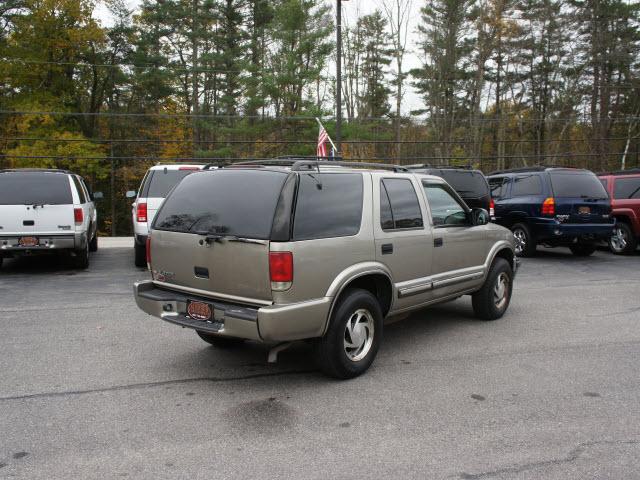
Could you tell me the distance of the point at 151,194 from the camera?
10.2 meters

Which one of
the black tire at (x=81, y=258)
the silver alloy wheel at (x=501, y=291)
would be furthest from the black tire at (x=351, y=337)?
the black tire at (x=81, y=258)

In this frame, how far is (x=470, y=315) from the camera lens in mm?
6902

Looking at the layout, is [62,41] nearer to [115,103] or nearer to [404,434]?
[115,103]

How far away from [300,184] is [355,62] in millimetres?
32581

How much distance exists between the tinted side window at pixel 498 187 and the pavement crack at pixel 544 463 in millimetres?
10208

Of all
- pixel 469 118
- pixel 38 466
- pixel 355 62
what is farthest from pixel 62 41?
pixel 38 466

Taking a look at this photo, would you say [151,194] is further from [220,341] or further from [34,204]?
[220,341]

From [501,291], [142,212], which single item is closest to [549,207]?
[501,291]

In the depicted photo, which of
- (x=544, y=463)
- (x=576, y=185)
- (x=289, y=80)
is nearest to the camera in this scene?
(x=544, y=463)

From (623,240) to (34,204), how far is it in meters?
12.6

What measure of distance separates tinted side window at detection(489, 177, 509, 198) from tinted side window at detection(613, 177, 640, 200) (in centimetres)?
260

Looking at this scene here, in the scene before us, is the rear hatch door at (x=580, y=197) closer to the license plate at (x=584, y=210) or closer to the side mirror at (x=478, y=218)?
the license plate at (x=584, y=210)

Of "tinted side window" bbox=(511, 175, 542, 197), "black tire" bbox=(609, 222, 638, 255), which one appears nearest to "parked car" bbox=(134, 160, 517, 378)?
"tinted side window" bbox=(511, 175, 542, 197)

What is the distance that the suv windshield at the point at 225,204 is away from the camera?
4.20 metres
